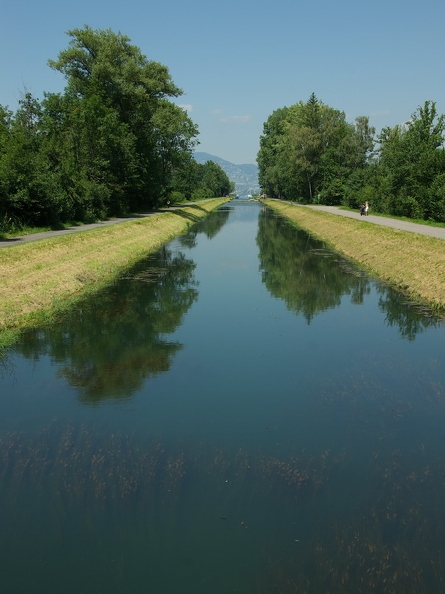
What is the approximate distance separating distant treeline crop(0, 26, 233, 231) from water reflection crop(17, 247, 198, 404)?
1186cm

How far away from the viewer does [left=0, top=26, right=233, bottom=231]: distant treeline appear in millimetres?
27266

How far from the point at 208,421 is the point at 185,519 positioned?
7.57ft

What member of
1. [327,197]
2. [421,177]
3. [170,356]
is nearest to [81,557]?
[170,356]

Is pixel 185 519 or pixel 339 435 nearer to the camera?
pixel 185 519

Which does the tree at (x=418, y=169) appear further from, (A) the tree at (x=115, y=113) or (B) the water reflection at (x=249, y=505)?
(B) the water reflection at (x=249, y=505)

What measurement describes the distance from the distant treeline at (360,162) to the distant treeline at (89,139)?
2063cm

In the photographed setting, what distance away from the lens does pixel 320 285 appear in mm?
18766

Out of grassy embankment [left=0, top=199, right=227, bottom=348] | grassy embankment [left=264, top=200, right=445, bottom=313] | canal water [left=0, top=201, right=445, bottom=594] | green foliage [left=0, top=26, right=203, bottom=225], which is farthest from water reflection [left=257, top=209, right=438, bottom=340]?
green foliage [left=0, top=26, right=203, bottom=225]

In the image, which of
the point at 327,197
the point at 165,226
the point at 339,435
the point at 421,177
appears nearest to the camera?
the point at 339,435

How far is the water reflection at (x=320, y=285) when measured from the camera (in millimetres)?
14082

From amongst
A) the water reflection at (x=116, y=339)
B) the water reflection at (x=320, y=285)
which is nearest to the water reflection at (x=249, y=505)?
the water reflection at (x=116, y=339)

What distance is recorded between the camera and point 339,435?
23.7ft

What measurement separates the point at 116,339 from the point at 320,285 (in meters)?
9.09

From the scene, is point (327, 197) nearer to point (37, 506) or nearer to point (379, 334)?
point (379, 334)
